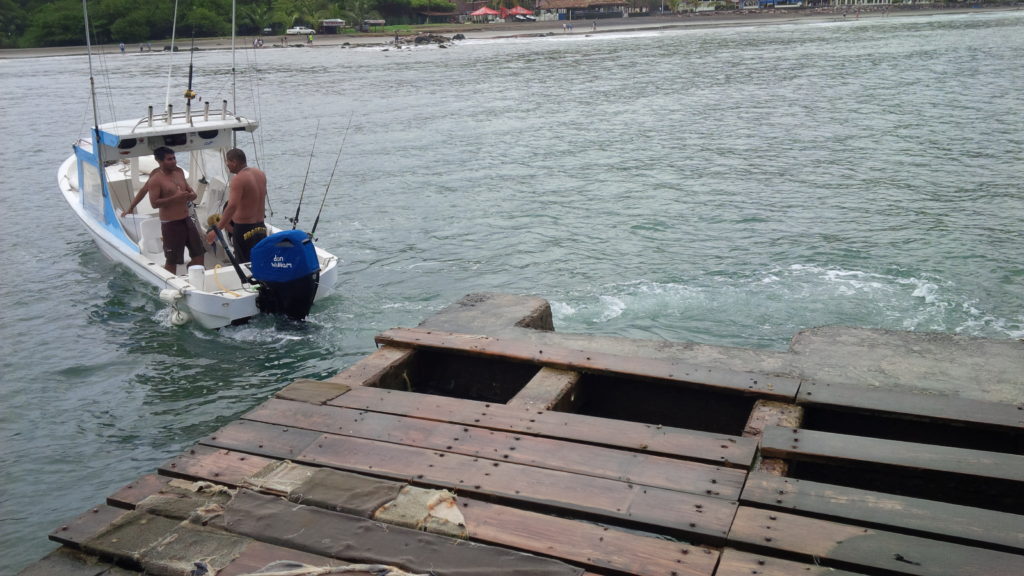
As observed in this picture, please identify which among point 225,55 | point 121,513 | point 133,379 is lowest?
point 133,379

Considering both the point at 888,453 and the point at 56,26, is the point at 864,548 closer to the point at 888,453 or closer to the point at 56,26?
the point at 888,453

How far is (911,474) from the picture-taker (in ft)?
15.8

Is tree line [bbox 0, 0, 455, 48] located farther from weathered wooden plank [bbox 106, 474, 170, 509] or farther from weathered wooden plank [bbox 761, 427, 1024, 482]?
weathered wooden plank [bbox 761, 427, 1024, 482]

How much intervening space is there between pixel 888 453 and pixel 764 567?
1.35m

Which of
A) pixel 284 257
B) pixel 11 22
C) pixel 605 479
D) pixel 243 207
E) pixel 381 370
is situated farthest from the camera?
pixel 11 22

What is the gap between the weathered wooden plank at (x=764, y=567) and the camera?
155 inches

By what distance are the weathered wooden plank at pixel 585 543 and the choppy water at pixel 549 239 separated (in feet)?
15.2

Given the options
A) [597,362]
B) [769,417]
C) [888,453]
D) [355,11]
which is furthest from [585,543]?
[355,11]

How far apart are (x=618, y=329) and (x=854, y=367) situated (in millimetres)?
5086

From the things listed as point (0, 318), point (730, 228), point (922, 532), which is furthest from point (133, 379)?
point (730, 228)

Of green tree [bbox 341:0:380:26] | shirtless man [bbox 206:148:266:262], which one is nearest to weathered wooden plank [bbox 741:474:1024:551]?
shirtless man [bbox 206:148:266:262]

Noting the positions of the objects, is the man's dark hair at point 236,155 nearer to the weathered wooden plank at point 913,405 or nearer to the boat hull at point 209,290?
the boat hull at point 209,290

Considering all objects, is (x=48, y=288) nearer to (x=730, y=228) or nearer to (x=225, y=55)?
(x=730, y=228)

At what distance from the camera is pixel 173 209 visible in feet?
38.3
